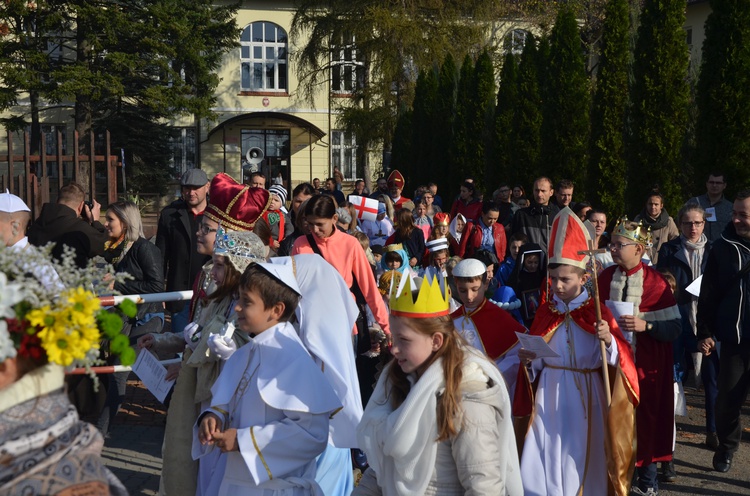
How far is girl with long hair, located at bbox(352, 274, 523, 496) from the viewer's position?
10.6 feet

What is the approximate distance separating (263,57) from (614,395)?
41.6 m

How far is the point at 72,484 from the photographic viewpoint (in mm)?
2188

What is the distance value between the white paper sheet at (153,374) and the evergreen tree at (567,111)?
42.2 ft

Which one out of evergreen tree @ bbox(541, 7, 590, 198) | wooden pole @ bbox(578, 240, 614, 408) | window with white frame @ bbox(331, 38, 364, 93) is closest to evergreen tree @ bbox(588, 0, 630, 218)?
evergreen tree @ bbox(541, 7, 590, 198)

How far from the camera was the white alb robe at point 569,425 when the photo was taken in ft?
17.3

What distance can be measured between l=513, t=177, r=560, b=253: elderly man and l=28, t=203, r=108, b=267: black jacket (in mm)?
5619

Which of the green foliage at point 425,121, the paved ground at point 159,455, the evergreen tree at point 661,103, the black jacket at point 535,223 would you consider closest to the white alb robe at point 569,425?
the paved ground at point 159,455

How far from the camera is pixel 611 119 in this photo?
50.4ft

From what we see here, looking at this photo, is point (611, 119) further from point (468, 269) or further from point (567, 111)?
point (468, 269)

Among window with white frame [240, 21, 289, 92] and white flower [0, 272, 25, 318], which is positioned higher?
window with white frame [240, 21, 289, 92]

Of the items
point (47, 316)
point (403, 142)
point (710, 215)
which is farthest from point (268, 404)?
point (403, 142)

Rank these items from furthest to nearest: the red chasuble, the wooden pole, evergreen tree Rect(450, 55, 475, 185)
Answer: evergreen tree Rect(450, 55, 475, 185) → the red chasuble → the wooden pole

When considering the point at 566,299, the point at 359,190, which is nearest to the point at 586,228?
the point at 566,299

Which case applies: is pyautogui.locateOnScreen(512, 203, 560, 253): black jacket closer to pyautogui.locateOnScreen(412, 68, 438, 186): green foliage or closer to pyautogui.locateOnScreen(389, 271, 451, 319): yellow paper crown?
pyautogui.locateOnScreen(389, 271, 451, 319): yellow paper crown
